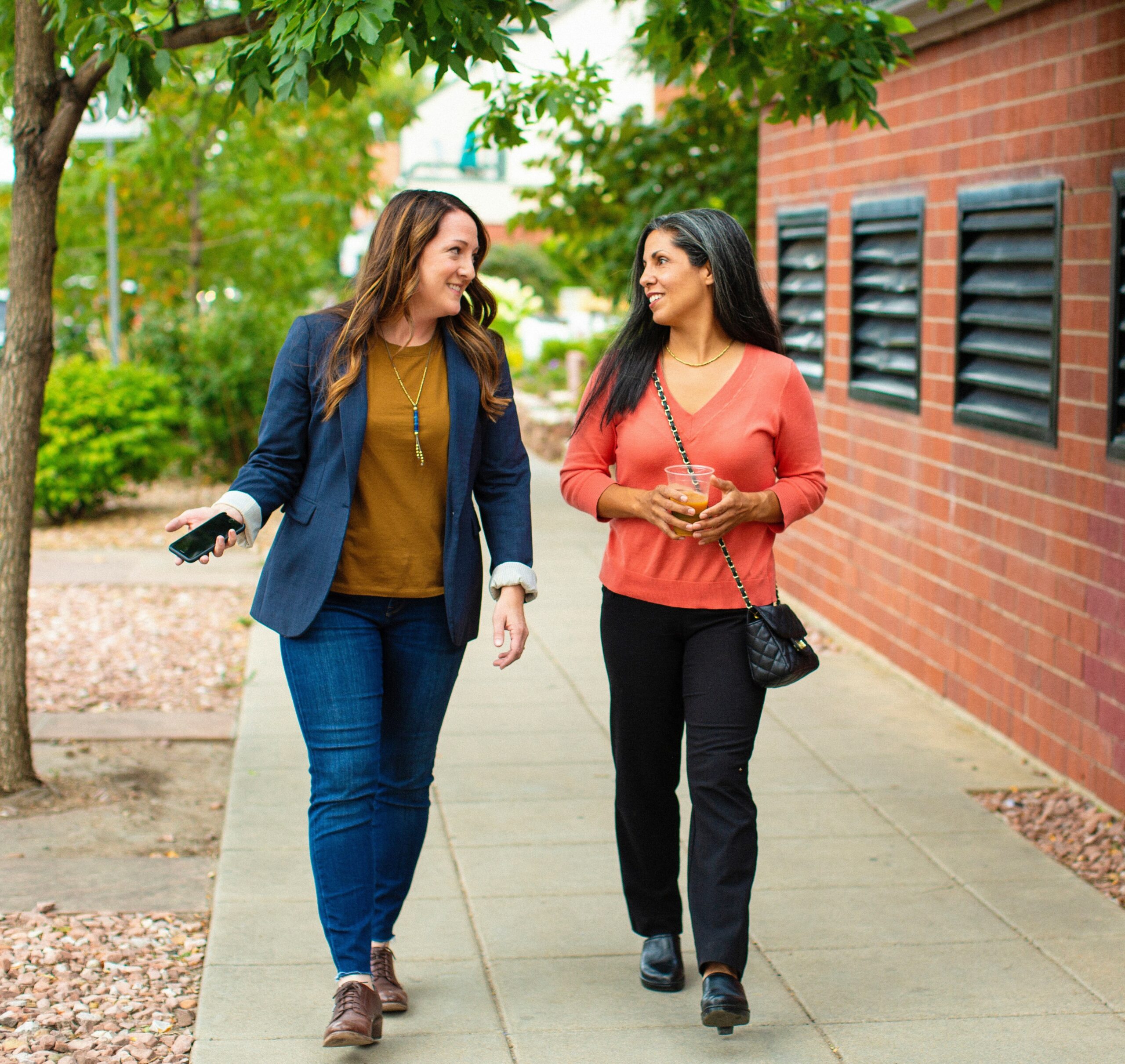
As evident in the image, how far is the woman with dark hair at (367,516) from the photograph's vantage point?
11.0 ft

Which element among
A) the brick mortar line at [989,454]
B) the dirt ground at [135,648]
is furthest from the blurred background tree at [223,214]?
the brick mortar line at [989,454]

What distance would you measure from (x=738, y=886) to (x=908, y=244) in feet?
14.8

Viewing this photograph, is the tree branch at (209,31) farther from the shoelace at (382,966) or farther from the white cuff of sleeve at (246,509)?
the shoelace at (382,966)

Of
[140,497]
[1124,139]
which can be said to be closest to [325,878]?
[1124,139]

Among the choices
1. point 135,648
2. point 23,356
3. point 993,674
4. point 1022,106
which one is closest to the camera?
point 23,356

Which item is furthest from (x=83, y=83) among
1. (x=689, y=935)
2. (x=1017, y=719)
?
(x=1017, y=719)

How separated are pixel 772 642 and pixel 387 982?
1272 mm

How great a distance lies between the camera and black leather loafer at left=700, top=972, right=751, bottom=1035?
3408 mm

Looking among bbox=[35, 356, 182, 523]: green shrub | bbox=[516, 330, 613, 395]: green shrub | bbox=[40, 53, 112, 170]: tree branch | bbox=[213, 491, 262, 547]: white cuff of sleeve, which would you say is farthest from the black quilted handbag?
bbox=[516, 330, 613, 395]: green shrub

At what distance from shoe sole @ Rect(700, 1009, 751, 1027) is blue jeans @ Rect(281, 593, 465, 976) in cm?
79

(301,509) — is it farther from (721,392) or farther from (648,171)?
(648,171)

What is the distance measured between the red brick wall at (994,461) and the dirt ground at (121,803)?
3.18m

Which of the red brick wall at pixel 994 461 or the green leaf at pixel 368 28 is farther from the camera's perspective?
the red brick wall at pixel 994 461

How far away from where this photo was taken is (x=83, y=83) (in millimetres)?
5012
